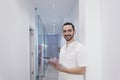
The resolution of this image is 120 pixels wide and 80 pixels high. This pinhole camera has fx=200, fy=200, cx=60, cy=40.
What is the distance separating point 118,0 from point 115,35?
0.31 metres

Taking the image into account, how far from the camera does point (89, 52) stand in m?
2.48

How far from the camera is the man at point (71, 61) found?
214cm

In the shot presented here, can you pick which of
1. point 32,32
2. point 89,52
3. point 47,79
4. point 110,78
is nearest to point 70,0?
point 32,32

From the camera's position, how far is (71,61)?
225cm

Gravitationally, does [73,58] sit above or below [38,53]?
above

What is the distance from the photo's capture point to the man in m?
2.14

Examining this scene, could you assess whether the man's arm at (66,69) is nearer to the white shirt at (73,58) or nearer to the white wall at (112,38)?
the white shirt at (73,58)

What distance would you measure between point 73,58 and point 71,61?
5cm

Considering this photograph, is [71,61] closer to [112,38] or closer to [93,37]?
[93,37]

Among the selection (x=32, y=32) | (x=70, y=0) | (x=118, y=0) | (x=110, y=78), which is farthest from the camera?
(x=70, y=0)

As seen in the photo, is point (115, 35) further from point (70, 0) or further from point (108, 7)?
point (70, 0)

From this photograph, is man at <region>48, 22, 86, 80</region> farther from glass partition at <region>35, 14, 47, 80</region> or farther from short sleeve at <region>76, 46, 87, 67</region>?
glass partition at <region>35, 14, 47, 80</region>

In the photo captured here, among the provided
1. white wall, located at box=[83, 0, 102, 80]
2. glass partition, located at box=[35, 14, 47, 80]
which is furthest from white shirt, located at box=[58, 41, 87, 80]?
glass partition, located at box=[35, 14, 47, 80]

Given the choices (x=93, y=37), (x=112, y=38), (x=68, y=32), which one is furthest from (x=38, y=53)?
(x=112, y=38)
